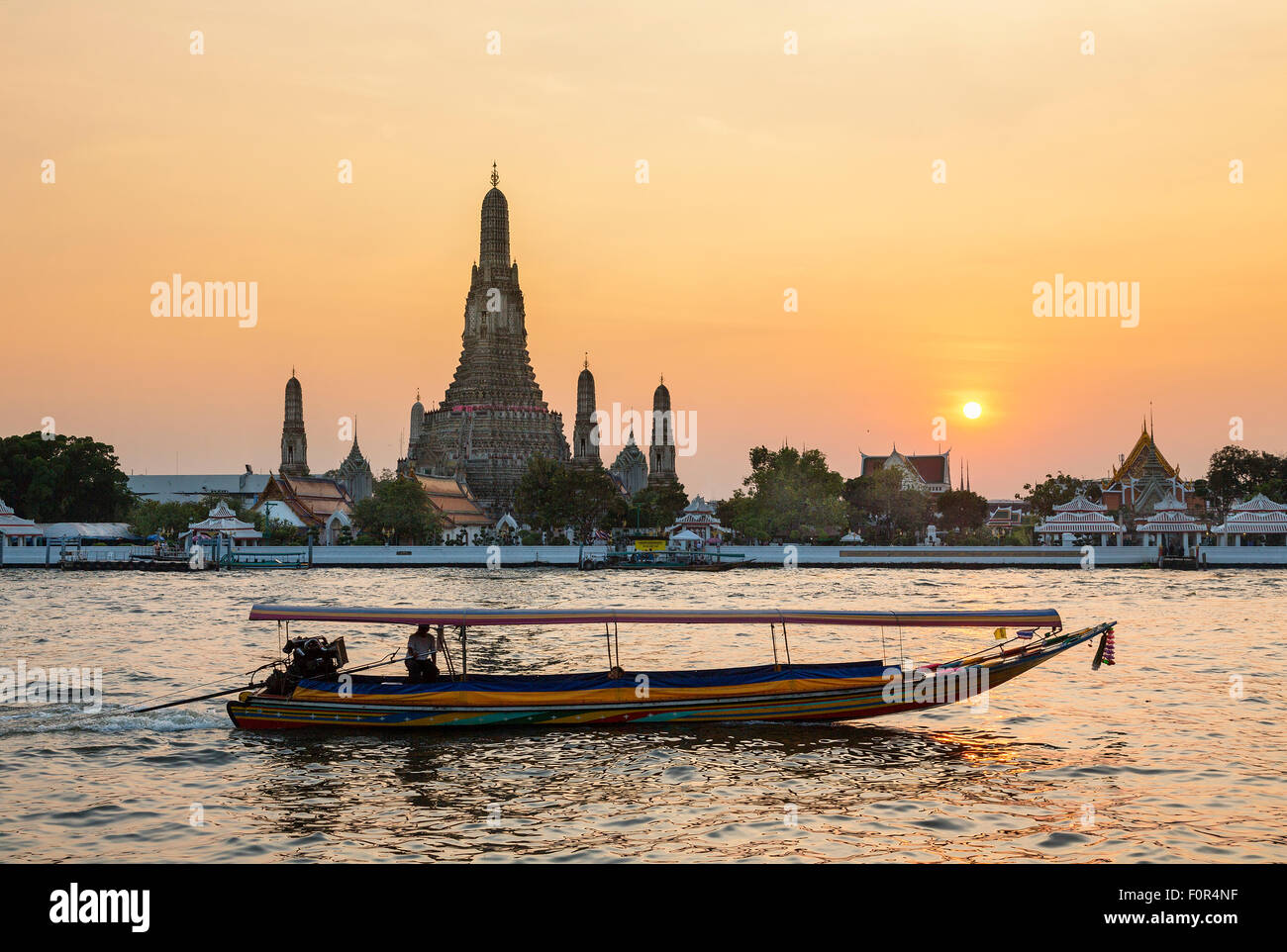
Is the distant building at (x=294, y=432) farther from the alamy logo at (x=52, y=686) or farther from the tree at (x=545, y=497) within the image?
the alamy logo at (x=52, y=686)

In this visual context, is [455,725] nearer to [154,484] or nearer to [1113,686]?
[1113,686]

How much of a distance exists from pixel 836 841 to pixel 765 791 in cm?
243

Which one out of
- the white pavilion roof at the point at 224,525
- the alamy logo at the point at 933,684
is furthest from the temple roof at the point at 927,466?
A: the alamy logo at the point at 933,684

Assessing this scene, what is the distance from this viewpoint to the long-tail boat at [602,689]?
19422mm

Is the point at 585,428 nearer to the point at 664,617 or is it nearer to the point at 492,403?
the point at 492,403

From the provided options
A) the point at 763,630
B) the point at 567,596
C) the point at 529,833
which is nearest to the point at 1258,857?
the point at 529,833

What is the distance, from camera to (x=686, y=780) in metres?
16.6

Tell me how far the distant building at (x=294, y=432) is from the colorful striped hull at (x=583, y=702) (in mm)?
113765

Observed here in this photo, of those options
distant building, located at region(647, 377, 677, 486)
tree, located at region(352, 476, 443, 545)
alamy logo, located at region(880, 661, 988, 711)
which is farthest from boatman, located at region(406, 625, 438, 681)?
distant building, located at region(647, 377, 677, 486)

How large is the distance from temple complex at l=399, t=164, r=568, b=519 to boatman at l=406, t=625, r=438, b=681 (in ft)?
337

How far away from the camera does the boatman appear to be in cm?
2017

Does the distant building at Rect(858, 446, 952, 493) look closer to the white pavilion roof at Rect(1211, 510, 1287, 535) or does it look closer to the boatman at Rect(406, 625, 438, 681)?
the white pavilion roof at Rect(1211, 510, 1287, 535)
